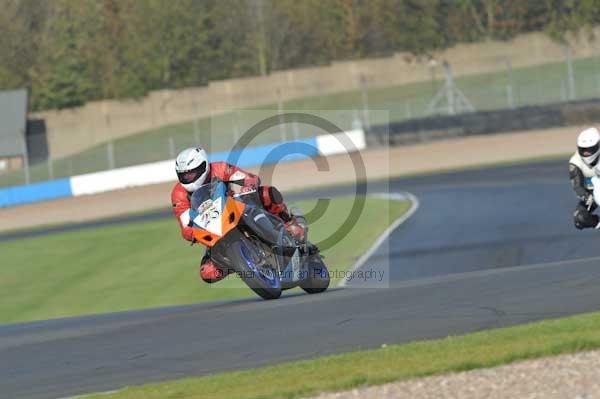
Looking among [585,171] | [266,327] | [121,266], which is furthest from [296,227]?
[121,266]

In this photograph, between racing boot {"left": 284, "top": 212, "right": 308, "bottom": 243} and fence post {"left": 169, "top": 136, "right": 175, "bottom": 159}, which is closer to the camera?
racing boot {"left": 284, "top": 212, "right": 308, "bottom": 243}

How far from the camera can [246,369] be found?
27.9ft

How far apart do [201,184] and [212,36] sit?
184 feet

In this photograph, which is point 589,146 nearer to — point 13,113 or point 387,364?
point 387,364

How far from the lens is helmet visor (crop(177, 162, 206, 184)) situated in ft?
37.1

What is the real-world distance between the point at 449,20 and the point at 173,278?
1726 inches

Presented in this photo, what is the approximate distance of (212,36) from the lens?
66.6m

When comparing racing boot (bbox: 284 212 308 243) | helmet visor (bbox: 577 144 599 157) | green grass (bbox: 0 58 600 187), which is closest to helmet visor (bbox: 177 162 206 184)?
racing boot (bbox: 284 212 308 243)

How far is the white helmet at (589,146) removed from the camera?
14617 mm

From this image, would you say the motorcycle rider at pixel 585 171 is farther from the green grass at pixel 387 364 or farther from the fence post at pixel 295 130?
the fence post at pixel 295 130

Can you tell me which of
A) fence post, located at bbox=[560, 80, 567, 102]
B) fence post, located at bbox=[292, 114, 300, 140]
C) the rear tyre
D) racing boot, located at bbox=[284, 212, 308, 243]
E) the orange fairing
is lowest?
fence post, located at bbox=[292, 114, 300, 140]

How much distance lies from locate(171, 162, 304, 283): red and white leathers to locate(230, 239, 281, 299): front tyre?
0.30m

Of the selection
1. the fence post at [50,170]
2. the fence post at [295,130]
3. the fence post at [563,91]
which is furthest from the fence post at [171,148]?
the fence post at [563,91]

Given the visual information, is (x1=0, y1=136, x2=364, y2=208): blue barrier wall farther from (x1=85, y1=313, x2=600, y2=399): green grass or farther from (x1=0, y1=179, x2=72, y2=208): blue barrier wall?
(x1=85, y1=313, x2=600, y2=399): green grass
